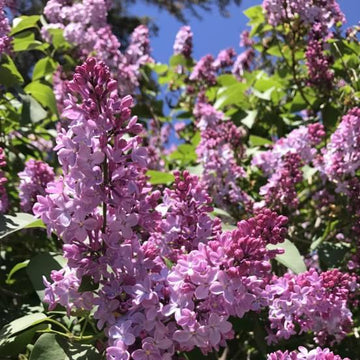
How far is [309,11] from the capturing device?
2.94 metres

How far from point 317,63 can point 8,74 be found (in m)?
1.40

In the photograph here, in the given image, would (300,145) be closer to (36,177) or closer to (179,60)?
(36,177)

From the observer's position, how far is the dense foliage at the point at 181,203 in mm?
1260

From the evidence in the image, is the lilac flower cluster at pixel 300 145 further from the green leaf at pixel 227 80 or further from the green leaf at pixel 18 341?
the green leaf at pixel 18 341

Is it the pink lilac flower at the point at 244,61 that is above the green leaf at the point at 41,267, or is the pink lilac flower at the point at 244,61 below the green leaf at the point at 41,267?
above

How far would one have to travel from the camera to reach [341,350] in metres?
2.48

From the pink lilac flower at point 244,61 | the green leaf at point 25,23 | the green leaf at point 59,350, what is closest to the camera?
the green leaf at point 59,350

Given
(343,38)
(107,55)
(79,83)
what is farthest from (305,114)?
(79,83)

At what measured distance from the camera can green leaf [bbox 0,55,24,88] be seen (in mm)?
2559

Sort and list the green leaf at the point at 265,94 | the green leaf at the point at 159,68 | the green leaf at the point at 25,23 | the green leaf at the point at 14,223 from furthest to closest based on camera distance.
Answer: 1. the green leaf at the point at 159,68
2. the green leaf at the point at 265,94
3. the green leaf at the point at 25,23
4. the green leaf at the point at 14,223

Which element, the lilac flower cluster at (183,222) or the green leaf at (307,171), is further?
the green leaf at (307,171)


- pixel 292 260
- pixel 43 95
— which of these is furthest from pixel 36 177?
pixel 292 260

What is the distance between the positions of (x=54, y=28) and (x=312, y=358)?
2788 millimetres

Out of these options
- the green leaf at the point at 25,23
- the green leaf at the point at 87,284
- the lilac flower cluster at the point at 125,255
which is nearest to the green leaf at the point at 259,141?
the green leaf at the point at 25,23
